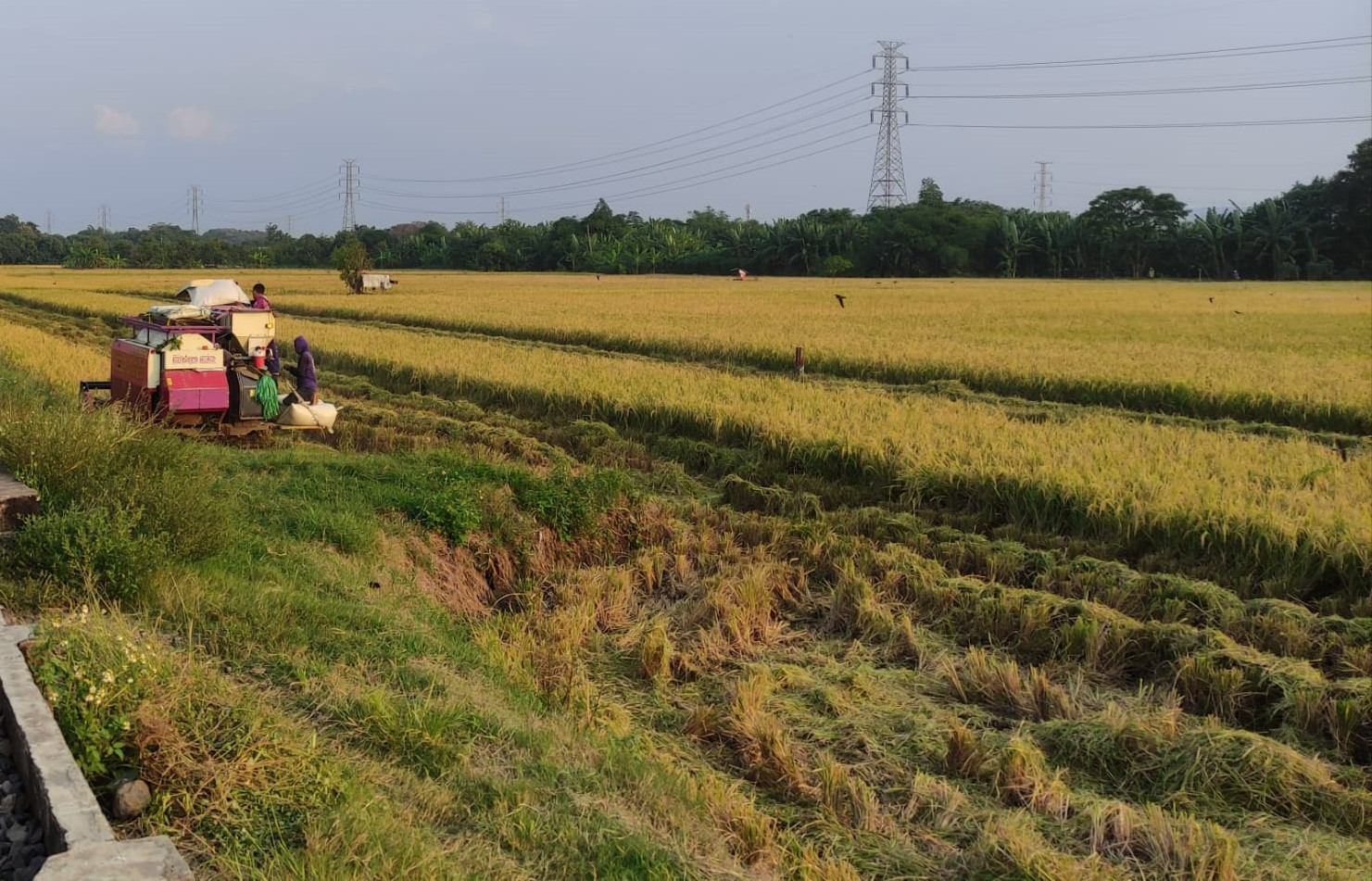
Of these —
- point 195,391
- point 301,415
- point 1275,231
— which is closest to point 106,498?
point 195,391

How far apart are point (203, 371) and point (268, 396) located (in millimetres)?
622

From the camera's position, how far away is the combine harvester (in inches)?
365

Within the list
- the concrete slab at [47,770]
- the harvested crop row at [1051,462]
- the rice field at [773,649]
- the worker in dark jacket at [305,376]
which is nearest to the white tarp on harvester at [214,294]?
the worker in dark jacket at [305,376]

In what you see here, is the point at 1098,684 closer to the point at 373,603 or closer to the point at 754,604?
the point at 754,604

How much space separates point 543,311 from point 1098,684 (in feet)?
78.4

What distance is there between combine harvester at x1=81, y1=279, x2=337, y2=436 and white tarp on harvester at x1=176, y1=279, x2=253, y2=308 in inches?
0.6

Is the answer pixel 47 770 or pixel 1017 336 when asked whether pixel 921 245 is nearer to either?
pixel 1017 336

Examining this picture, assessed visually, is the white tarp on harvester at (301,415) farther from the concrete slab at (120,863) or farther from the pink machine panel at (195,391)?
the concrete slab at (120,863)

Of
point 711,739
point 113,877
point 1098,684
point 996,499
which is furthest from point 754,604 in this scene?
point 113,877

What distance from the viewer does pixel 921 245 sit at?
221ft

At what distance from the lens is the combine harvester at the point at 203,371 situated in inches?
365

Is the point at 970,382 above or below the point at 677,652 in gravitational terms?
above

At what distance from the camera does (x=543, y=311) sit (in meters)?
28.0

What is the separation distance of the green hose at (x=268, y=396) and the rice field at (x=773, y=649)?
3.47 feet
